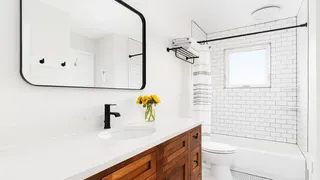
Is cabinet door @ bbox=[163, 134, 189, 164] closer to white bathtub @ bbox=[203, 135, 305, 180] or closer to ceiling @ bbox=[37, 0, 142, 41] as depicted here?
ceiling @ bbox=[37, 0, 142, 41]

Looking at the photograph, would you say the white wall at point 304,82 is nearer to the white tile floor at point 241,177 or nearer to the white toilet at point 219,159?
the white tile floor at point 241,177

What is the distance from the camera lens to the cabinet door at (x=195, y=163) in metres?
1.46

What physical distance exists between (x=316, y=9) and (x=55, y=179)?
1994mm

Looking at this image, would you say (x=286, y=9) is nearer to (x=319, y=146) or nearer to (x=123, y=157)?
(x=319, y=146)

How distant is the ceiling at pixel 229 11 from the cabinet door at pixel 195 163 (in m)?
1.88

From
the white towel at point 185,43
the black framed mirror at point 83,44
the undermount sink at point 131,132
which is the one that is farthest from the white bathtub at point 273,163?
the black framed mirror at point 83,44

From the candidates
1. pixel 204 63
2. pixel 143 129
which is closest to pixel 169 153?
pixel 143 129

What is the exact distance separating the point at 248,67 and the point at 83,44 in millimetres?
2953

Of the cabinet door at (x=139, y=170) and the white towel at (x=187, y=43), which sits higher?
the white towel at (x=187, y=43)

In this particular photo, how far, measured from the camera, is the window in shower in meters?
3.03

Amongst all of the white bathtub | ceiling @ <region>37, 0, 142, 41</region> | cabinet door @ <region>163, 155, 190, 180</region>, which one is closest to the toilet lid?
the white bathtub

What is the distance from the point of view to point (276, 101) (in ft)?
9.52

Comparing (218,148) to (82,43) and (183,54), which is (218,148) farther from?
(82,43)

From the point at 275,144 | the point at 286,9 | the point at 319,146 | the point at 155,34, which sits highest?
the point at 286,9
